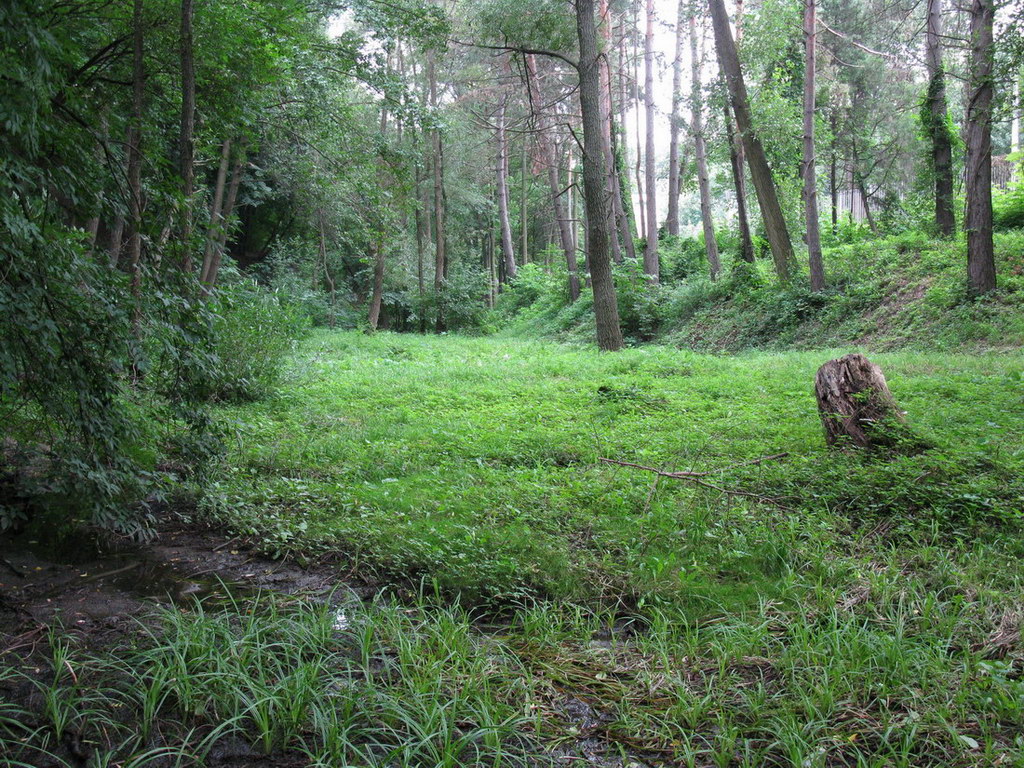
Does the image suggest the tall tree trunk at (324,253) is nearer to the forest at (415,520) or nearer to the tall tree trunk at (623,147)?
the tall tree trunk at (623,147)

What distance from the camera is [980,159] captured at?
1087cm

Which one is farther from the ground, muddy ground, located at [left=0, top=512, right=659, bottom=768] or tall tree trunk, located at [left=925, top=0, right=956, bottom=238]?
tall tree trunk, located at [left=925, top=0, right=956, bottom=238]

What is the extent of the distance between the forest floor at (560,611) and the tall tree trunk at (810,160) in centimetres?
814

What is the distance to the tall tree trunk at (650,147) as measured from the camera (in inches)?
842

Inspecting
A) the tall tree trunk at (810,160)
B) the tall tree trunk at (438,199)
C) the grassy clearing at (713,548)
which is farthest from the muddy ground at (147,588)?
the tall tree trunk at (438,199)

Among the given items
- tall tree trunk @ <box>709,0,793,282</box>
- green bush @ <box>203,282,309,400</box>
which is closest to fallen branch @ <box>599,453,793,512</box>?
green bush @ <box>203,282,309,400</box>

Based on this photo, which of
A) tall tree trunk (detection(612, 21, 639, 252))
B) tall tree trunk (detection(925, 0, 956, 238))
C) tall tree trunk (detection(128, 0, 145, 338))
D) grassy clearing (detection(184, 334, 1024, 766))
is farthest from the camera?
tall tree trunk (detection(612, 21, 639, 252))

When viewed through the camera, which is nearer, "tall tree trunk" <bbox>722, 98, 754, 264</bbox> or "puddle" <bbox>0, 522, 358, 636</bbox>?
"puddle" <bbox>0, 522, 358, 636</bbox>

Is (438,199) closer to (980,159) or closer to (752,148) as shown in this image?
(752,148)

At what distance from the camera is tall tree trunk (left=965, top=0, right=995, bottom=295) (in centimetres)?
1000

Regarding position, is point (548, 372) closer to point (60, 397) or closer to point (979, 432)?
point (979, 432)

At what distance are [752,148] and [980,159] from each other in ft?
17.6

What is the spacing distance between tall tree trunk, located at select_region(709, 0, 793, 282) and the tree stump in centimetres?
1023

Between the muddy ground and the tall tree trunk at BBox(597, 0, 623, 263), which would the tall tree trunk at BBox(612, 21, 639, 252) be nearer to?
the tall tree trunk at BBox(597, 0, 623, 263)
